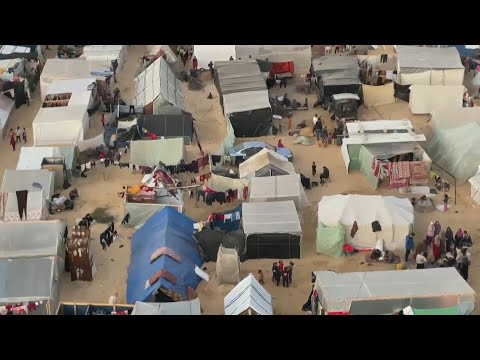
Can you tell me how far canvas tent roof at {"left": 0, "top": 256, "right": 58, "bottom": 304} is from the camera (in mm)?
24047

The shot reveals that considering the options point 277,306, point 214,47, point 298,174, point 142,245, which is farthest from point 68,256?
point 214,47

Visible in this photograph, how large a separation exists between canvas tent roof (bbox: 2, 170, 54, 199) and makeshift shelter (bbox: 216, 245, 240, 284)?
6.53 metres

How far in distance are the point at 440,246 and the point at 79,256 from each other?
9720 millimetres

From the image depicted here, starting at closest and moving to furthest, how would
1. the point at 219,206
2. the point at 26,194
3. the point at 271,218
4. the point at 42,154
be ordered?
the point at 271,218 → the point at 26,194 → the point at 219,206 → the point at 42,154

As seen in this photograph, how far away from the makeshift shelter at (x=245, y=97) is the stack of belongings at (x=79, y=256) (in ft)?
31.3

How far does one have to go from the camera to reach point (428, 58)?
37.3 meters

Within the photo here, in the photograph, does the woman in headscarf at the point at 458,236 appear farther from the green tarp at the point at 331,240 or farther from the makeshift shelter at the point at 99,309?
the makeshift shelter at the point at 99,309

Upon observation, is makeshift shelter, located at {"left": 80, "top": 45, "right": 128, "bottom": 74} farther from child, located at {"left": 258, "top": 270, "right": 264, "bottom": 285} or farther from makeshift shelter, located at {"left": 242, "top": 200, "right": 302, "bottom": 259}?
child, located at {"left": 258, "top": 270, "right": 264, "bottom": 285}

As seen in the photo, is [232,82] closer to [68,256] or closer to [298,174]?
[298,174]

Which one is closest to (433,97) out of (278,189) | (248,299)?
(278,189)

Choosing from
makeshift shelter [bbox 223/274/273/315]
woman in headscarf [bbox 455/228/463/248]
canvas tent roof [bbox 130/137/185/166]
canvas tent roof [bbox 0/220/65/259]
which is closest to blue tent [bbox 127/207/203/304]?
makeshift shelter [bbox 223/274/273/315]

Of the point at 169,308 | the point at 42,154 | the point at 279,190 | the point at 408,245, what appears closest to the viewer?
the point at 169,308

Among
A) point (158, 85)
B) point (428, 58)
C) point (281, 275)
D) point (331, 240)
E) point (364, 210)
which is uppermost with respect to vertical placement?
point (428, 58)

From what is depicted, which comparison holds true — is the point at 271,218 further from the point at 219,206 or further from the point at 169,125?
the point at 169,125
